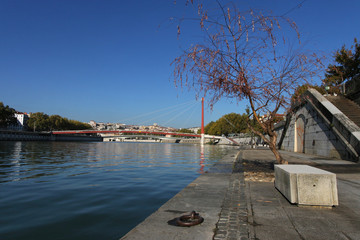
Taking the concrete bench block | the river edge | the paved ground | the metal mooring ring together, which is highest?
the concrete bench block

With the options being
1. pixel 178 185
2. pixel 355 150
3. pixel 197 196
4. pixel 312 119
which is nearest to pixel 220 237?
pixel 197 196

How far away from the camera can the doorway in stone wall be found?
22906 millimetres

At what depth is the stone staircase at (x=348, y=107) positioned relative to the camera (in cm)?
1631

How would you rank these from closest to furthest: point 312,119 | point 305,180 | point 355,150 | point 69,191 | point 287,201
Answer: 1. point 305,180
2. point 287,201
3. point 69,191
4. point 355,150
5. point 312,119

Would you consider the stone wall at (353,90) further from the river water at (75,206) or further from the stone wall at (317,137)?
the river water at (75,206)

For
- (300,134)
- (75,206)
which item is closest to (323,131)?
(300,134)

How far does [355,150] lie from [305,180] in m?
11.2

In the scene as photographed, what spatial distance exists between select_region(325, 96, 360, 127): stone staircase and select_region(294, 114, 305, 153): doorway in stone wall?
11.5 feet

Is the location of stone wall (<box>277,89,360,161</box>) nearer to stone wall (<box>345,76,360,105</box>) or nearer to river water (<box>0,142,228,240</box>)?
stone wall (<box>345,76,360,105</box>)

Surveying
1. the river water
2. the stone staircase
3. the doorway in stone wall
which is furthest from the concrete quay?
the doorway in stone wall

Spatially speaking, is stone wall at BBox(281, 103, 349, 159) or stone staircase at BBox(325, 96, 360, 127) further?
stone staircase at BBox(325, 96, 360, 127)

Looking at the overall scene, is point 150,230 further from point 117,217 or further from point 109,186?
point 109,186

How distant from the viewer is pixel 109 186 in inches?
340

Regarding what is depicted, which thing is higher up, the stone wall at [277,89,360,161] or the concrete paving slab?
the stone wall at [277,89,360,161]
